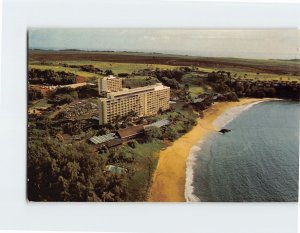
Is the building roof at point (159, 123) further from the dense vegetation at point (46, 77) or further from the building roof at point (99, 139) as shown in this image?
the dense vegetation at point (46, 77)

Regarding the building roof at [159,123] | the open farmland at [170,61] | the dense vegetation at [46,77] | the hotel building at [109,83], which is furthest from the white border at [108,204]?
the building roof at [159,123]

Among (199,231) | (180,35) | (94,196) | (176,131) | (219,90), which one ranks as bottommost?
(199,231)

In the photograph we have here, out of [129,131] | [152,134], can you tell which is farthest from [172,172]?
[129,131]

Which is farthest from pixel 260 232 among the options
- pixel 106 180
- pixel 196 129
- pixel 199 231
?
pixel 106 180

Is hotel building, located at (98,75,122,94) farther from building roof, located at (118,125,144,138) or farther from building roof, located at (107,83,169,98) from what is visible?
building roof, located at (118,125,144,138)

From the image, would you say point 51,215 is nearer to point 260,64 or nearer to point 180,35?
point 180,35

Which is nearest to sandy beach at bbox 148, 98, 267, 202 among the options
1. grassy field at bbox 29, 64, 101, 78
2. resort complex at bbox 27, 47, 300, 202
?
resort complex at bbox 27, 47, 300, 202
